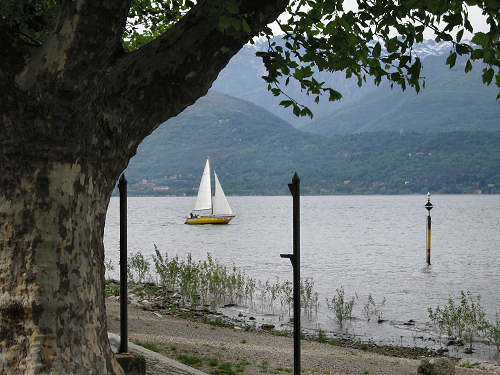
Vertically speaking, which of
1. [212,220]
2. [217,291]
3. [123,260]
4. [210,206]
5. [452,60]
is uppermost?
[452,60]

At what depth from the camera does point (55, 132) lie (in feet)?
11.1

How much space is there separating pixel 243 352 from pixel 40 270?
7.01m

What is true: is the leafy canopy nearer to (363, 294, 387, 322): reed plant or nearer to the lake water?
the lake water

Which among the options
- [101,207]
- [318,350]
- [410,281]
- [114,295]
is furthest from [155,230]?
Answer: [101,207]

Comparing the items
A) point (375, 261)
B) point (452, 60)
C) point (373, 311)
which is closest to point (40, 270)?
point (452, 60)

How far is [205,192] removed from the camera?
6341 cm

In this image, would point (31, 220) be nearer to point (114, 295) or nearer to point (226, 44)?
point (226, 44)

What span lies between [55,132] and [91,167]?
1.12ft

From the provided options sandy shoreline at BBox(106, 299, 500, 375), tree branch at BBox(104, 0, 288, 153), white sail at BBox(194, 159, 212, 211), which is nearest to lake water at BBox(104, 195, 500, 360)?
white sail at BBox(194, 159, 212, 211)

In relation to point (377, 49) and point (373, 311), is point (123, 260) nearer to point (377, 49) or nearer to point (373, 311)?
point (377, 49)

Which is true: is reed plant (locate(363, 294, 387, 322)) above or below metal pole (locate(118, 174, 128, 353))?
below

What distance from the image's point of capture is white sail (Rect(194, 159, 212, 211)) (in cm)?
6188

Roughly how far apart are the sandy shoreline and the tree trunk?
4.39m

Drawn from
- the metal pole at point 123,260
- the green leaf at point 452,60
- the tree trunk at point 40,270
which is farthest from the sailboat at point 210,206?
the tree trunk at point 40,270
